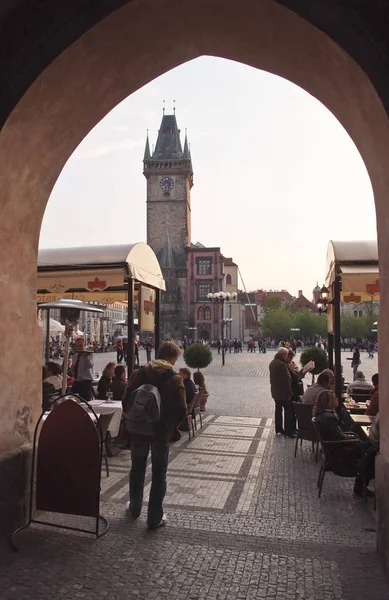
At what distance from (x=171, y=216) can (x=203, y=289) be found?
1221 cm

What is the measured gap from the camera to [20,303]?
4.33 m

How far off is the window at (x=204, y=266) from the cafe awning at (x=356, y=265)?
211 feet

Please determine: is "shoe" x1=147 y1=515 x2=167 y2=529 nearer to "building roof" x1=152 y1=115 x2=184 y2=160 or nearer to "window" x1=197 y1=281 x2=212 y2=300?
"window" x1=197 y1=281 x2=212 y2=300

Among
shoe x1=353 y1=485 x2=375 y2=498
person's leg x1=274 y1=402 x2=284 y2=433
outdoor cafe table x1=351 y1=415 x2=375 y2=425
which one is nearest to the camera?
shoe x1=353 y1=485 x2=375 y2=498

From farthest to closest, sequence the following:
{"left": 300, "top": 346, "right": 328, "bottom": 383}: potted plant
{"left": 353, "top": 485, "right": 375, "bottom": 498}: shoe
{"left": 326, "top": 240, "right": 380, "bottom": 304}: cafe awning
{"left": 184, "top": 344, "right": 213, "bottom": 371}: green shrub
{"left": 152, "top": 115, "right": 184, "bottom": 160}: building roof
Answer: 1. {"left": 152, "top": 115, "right": 184, "bottom": 160}: building roof
2. {"left": 184, "top": 344, "right": 213, "bottom": 371}: green shrub
3. {"left": 300, "top": 346, "right": 328, "bottom": 383}: potted plant
4. {"left": 326, "top": 240, "right": 380, "bottom": 304}: cafe awning
5. {"left": 353, "top": 485, "right": 375, "bottom": 498}: shoe

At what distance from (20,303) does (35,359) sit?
1.76 ft

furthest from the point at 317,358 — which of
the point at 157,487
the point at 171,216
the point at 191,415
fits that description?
the point at 171,216

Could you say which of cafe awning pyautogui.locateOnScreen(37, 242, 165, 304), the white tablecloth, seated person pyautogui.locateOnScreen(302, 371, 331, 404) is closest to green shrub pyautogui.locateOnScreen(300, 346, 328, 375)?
seated person pyautogui.locateOnScreen(302, 371, 331, 404)

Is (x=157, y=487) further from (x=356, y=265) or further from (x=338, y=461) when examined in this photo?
(x=356, y=265)

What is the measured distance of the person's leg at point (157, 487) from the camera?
4.30 m

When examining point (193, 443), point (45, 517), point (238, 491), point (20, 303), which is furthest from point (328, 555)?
point (193, 443)

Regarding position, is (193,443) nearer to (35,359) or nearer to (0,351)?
(35,359)

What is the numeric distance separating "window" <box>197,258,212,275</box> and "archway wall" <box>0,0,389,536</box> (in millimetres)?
67776

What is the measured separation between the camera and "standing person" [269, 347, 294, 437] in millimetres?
8633
